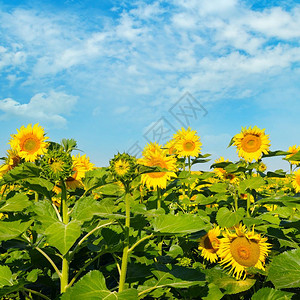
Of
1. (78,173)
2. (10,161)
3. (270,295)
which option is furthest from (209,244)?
(10,161)

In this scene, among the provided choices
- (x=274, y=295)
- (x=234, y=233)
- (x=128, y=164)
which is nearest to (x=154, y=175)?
(x=234, y=233)

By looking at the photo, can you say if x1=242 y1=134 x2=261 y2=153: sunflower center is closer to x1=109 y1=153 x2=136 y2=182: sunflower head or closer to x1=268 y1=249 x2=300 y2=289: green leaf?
x1=268 y1=249 x2=300 y2=289: green leaf

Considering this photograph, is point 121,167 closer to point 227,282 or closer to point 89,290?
point 89,290

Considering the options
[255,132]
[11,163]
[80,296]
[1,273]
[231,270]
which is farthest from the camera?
[255,132]

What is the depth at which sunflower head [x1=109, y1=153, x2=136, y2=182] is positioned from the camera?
6.82 feet

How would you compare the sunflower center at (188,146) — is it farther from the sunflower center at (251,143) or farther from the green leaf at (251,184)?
the green leaf at (251,184)

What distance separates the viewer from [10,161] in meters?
3.72

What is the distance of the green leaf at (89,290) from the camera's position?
1.84 m

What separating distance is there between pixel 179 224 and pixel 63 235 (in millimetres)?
703

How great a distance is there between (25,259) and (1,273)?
845 millimetres

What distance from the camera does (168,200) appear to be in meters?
3.77

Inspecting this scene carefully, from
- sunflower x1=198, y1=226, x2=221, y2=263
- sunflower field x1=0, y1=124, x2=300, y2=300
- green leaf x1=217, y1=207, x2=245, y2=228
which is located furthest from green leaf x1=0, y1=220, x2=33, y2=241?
sunflower x1=198, y1=226, x2=221, y2=263

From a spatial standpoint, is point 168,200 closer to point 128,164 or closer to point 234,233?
point 234,233

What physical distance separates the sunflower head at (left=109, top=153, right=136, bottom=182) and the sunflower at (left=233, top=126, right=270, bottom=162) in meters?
2.25
